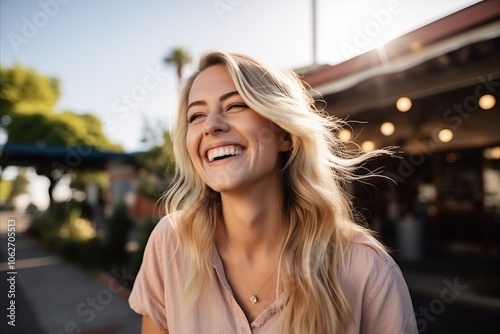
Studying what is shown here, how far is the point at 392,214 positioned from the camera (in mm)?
9484

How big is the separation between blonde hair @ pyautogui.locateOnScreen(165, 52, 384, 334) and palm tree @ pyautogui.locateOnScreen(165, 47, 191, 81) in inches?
748

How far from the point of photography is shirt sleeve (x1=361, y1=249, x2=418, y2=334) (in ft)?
3.85

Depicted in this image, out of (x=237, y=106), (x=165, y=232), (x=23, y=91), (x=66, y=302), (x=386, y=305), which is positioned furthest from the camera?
(x=23, y=91)

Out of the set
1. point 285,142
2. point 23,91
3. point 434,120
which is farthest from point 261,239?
point 23,91

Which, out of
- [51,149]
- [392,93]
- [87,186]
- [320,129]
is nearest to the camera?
[320,129]

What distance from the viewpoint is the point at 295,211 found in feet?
4.92

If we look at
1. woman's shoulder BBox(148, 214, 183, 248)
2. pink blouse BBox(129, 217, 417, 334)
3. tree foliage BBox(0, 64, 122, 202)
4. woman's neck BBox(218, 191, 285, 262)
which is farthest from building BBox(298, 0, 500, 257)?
tree foliage BBox(0, 64, 122, 202)

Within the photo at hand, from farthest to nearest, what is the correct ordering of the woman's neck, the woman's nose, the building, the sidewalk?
the sidewalk < the building < the woman's neck < the woman's nose

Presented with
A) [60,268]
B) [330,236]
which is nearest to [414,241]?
[330,236]

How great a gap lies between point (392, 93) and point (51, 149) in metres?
12.3

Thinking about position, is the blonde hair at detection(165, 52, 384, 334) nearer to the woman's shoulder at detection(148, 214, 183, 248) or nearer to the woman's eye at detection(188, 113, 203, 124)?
the woman's shoulder at detection(148, 214, 183, 248)

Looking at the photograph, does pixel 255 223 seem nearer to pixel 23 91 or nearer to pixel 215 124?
pixel 215 124

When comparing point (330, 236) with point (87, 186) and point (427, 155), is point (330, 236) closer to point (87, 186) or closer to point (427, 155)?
point (427, 155)

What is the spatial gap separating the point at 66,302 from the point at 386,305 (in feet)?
19.9
